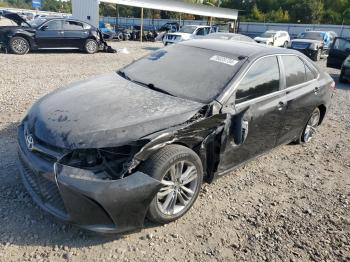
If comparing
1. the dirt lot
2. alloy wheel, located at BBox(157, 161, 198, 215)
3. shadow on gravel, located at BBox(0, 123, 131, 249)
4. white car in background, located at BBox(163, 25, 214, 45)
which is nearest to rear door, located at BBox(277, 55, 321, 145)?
the dirt lot

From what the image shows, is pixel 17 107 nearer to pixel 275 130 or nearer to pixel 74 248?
pixel 74 248

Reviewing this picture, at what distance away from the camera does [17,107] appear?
585cm

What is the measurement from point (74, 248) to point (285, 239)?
1.96m

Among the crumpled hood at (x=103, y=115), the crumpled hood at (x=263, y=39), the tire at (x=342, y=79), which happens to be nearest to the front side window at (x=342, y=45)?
the tire at (x=342, y=79)

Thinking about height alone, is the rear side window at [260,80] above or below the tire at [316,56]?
above

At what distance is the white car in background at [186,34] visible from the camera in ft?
61.8

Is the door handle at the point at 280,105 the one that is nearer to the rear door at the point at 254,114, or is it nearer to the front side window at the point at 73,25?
the rear door at the point at 254,114

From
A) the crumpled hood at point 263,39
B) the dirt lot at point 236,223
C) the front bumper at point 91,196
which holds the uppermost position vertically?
the crumpled hood at point 263,39

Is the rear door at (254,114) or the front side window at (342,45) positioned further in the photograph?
the front side window at (342,45)

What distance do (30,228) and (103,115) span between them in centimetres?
122

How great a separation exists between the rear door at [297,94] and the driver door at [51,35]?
11.4m

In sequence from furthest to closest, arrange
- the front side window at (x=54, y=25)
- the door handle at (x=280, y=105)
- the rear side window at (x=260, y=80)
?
the front side window at (x=54, y=25), the door handle at (x=280, y=105), the rear side window at (x=260, y=80)

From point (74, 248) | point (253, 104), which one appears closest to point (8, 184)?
point (74, 248)

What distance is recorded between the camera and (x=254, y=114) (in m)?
3.66
